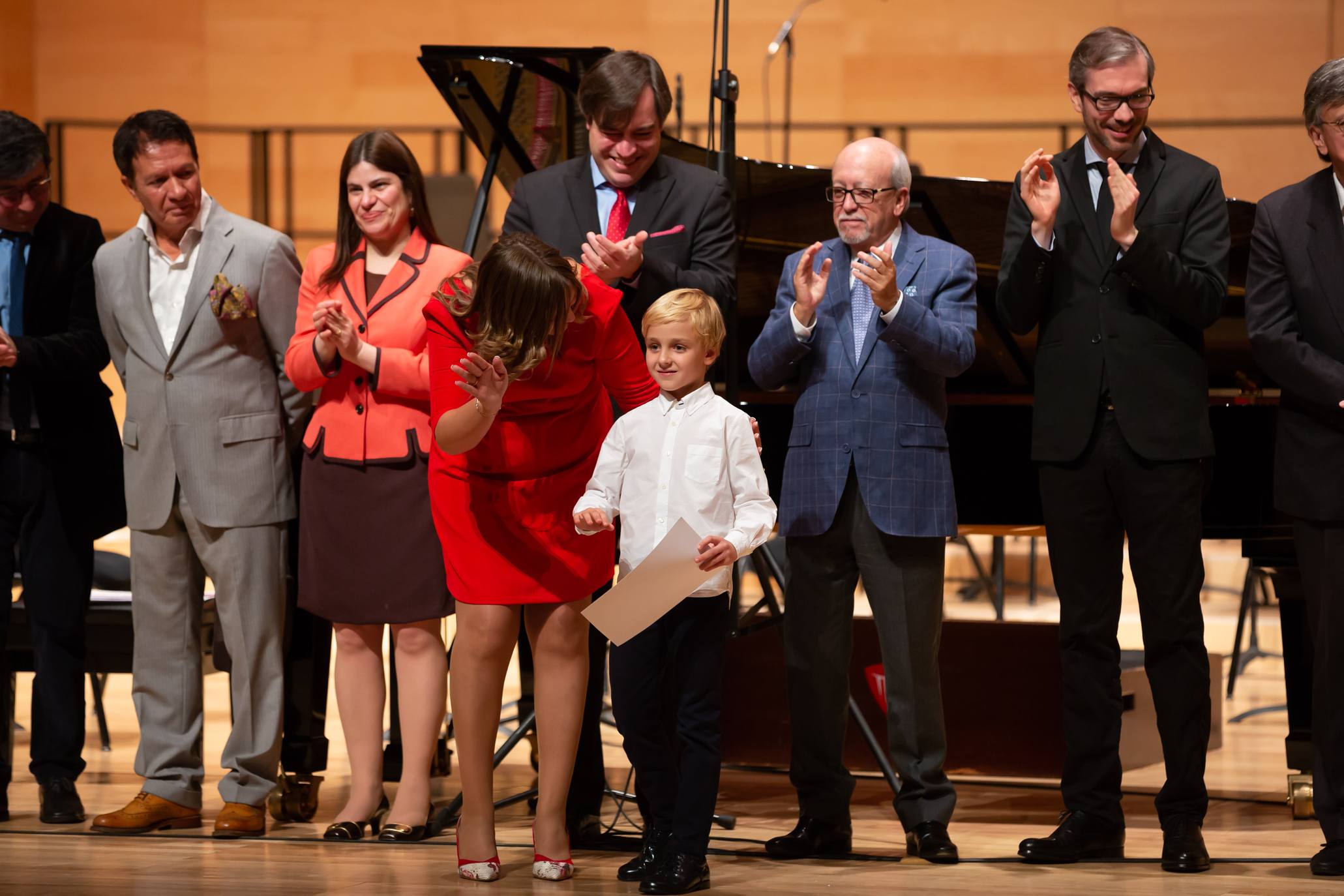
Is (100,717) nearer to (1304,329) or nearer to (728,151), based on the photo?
(728,151)

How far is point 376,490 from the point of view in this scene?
11.5ft

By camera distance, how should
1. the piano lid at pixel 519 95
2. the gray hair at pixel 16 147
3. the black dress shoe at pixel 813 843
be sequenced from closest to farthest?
the black dress shoe at pixel 813 843
the gray hair at pixel 16 147
the piano lid at pixel 519 95

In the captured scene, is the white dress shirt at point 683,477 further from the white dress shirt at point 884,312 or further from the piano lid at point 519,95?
the piano lid at point 519,95

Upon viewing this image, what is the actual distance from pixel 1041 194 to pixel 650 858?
1585 millimetres

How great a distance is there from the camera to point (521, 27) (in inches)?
432

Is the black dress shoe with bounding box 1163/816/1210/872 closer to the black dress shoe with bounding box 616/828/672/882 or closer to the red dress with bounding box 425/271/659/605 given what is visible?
the black dress shoe with bounding box 616/828/672/882

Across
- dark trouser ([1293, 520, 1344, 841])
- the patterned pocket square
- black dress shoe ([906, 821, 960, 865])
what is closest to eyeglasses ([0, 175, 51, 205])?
the patterned pocket square

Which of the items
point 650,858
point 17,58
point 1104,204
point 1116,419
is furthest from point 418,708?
point 17,58

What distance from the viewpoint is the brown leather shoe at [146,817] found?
3.61 meters

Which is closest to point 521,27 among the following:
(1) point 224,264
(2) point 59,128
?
(2) point 59,128

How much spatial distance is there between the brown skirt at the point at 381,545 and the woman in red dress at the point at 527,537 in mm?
385

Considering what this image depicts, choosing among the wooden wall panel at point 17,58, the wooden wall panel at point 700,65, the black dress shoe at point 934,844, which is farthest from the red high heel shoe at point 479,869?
the wooden wall panel at point 17,58

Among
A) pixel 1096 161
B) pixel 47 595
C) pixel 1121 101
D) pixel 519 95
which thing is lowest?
pixel 47 595

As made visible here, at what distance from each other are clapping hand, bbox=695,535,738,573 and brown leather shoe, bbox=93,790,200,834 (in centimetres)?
164
